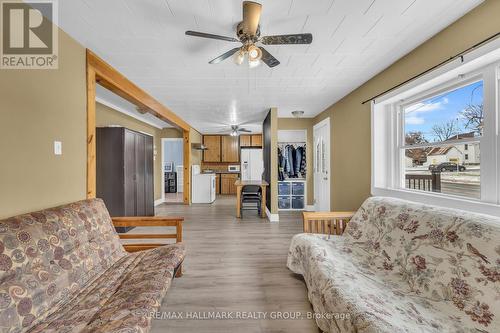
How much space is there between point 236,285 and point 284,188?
3.45m

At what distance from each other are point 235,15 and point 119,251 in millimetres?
2204

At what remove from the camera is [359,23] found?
1.76 m

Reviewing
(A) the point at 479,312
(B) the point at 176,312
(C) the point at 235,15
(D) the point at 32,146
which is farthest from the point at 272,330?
(C) the point at 235,15

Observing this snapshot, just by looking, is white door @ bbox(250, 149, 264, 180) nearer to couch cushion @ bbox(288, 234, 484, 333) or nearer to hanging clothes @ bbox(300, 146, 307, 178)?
hanging clothes @ bbox(300, 146, 307, 178)

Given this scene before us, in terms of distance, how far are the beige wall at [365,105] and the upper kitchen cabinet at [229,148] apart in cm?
381

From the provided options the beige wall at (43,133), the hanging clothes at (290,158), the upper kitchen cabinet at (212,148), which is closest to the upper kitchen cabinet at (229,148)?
the upper kitchen cabinet at (212,148)

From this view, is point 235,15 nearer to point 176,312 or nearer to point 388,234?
point 388,234

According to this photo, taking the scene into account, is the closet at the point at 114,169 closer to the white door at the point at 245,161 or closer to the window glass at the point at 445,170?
the white door at the point at 245,161

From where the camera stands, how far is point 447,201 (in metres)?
1.83

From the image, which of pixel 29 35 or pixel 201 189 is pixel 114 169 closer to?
pixel 29 35

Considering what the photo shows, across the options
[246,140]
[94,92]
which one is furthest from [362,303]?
[246,140]

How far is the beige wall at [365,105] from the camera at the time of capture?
1560 millimetres

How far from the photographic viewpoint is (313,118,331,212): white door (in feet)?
14.5

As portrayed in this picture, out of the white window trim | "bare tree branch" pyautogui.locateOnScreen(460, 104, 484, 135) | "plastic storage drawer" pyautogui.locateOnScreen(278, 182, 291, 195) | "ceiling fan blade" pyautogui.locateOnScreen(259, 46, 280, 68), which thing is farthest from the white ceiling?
"plastic storage drawer" pyautogui.locateOnScreen(278, 182, 291, 195)
